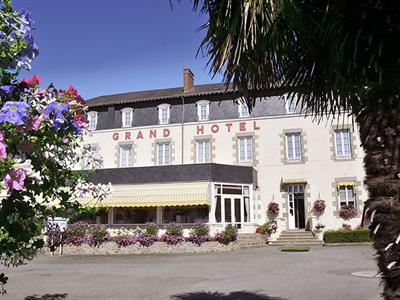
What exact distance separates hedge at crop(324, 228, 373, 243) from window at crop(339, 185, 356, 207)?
2.28m

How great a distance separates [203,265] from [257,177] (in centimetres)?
1269

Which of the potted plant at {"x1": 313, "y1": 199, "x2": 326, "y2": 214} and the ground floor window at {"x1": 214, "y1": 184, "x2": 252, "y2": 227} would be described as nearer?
the ground floor window at {"x1": 214, "y1": 184, "x2": 252, "y2": 227}

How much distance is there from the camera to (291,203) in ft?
90.3

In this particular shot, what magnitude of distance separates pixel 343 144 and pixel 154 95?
44.6ft

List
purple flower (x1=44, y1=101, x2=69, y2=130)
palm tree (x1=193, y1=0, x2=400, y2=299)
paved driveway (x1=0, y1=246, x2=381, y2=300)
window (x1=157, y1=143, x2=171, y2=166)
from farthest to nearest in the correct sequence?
window (x1=157, y1=143, x2=171, y2=166)
paved driveway (x1=0, y1=246, x2=381, y2=300)
palm tree (x1=193, y1=0, x2=400, y2=299)
purple flower (x1=44, y1=101, x2=69, y2=130)

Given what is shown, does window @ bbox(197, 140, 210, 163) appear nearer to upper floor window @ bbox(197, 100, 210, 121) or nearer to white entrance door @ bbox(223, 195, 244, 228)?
upper floor window @ bbox(197, 100, 210, 121)

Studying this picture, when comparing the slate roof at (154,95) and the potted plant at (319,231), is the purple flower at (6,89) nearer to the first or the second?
the potted plant at (319,231)

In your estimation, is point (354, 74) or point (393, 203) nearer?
point (354, 74)

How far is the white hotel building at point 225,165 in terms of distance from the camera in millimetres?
25984

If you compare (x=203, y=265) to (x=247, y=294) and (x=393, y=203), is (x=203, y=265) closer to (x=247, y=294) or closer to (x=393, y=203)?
(x=247, y=294)

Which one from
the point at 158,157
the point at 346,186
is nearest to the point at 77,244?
the point at 158,157

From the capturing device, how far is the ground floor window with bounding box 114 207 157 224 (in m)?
27.3

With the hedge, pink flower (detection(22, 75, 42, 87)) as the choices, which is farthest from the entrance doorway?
pink flower (detection(22, 75, 42, 87))

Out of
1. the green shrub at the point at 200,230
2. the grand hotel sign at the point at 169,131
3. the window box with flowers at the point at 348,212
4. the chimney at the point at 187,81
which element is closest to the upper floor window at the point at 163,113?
the grand hotel sign at the point at 169,131
